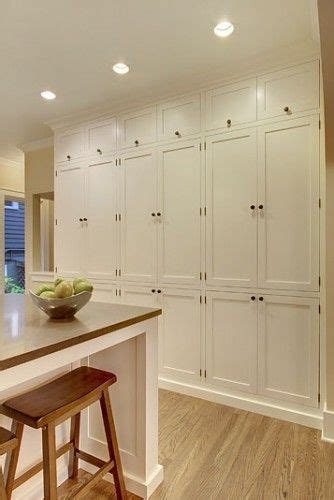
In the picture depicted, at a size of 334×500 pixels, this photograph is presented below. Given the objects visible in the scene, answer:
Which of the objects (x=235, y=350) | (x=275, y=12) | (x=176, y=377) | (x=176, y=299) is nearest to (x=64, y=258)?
(x=176, y=299)

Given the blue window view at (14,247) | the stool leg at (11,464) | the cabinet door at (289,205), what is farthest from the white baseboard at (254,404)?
the blue window view at (14,247)

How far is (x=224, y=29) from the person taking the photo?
2051mm

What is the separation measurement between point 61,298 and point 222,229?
1570mm

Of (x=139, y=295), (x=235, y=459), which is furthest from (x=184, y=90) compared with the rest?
(x=235, y=459)

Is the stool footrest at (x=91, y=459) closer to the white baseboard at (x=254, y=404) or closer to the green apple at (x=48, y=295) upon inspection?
the green apple at (x=48, y=295)

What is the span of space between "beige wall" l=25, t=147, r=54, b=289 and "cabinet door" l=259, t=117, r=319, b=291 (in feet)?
9.73

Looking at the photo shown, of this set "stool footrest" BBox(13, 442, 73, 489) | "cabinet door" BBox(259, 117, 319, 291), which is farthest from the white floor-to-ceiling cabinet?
"stool footrest" BBox(13, 442, 73, 489)

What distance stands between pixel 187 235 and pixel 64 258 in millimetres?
1540

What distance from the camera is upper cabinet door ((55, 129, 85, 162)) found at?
3.36 meters

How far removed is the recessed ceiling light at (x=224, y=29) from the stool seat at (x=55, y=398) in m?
2.18

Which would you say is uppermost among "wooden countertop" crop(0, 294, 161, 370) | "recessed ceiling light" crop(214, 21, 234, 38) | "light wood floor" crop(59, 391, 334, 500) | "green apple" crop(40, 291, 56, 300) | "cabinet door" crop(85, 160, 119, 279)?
"recessed ceiling light" crop(214, 21, 234, 38)

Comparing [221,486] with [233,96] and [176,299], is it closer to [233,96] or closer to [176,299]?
[176,299]

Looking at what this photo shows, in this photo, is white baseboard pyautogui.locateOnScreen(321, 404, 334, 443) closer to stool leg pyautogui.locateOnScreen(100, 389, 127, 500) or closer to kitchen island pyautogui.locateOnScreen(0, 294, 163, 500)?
kitchen island pyautogui.locateOnScreen(0, 294, 163, 500)

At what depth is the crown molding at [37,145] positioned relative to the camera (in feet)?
13.5
